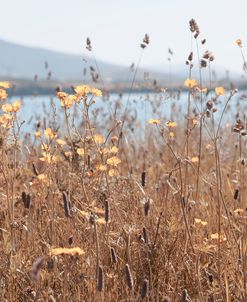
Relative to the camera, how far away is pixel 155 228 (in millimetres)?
2627

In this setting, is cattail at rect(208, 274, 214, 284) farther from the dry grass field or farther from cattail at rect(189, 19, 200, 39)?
cattail at rect(189, 19, 200, 39)

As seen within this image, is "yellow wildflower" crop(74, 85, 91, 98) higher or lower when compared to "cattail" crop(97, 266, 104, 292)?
higher

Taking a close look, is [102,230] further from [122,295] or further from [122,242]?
[122,295]

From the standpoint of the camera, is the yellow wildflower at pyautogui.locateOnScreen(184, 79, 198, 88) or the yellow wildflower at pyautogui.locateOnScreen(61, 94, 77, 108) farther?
the yellow wildflower at pyautogui.locateOnScreen(184, 79, 198, 88)

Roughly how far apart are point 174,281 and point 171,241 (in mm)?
242

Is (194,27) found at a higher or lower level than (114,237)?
higher

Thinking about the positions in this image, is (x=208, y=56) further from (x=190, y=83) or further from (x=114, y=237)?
(x=114, y=237)

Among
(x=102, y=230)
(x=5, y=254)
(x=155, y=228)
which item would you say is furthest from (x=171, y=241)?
(x=5, y=254)

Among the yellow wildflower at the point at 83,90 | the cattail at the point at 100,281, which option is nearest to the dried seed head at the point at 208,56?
the yellow wildflower at the point at 83,90

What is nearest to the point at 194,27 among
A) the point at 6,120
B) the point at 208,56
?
the point at 208,56

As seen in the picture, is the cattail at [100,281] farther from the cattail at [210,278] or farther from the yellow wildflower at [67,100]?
the yellow wildflower at [67,100]

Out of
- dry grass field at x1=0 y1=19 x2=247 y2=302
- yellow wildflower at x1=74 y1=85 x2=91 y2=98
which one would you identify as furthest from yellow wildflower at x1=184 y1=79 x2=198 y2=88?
yellow wildflower at x1=74 y1=85 x2=91 y2=98

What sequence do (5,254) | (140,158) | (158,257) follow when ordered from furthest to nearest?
1. (140,158)
2. (158,257)
3. (5,254)

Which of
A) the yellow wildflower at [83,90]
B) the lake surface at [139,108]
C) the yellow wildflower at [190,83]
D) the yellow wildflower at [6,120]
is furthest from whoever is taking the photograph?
the lake surface at [139,108]
